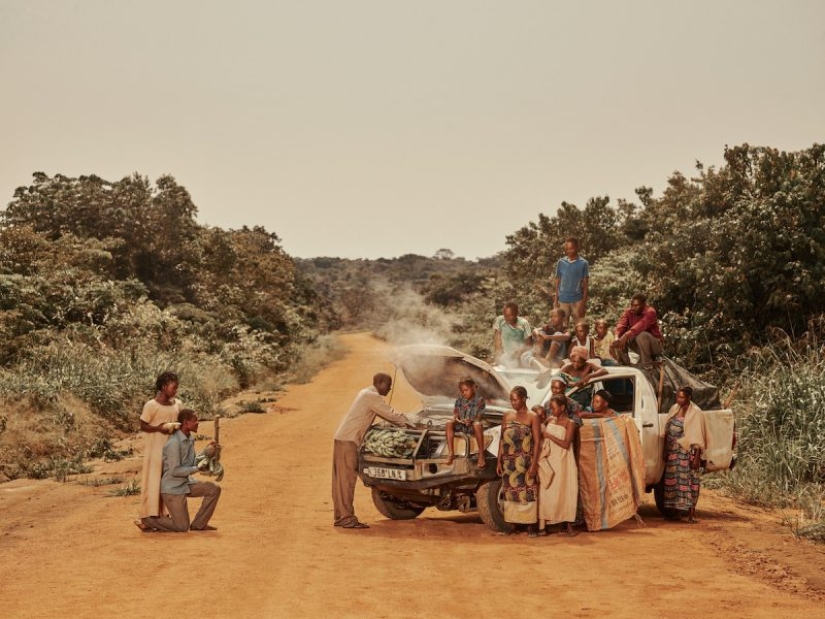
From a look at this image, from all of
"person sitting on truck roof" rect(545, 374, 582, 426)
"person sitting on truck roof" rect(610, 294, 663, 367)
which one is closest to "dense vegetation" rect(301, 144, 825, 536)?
"person sitting on truck roof" rect(610, 294, 663, 367)

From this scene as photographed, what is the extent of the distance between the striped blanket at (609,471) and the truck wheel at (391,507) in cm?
225

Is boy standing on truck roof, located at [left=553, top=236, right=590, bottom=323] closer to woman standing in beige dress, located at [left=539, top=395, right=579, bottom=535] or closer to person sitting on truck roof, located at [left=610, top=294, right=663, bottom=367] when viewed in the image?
person sitting on truck roof, located at [left=610, top=294, right=663, bottom=367]

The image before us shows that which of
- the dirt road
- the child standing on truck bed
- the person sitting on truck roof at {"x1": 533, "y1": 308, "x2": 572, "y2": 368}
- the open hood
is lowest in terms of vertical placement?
the dirt road

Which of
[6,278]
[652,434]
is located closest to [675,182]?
[6,278]

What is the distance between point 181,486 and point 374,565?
2.65 metres

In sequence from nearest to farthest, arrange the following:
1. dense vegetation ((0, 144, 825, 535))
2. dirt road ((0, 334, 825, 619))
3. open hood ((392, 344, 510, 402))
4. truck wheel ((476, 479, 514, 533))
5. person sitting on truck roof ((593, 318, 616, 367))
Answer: dirt road ((0, 334, 825, 619)) → truck wheel ((476, 479, 514, 533)) → open hood ((392, 344, 510, 402)) → person sitting on truck roof ((593, 318, 616, 367)) → dense vegetation ((0, 144, 825, 535))

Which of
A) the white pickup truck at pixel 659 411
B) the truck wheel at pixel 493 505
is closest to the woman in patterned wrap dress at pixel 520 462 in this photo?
the truck wheel at pixel 493 505

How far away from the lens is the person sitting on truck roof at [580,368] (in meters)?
12.3

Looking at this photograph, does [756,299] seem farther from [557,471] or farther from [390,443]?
[390,443]

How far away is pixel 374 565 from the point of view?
952cm

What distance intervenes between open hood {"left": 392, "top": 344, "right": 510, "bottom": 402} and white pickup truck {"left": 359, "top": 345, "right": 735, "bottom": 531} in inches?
0.5

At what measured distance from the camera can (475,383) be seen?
1257 centimetres

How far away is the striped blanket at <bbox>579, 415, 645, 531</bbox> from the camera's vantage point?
37.8 feet

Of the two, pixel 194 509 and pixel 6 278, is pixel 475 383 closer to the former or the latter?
pixel 194 509
